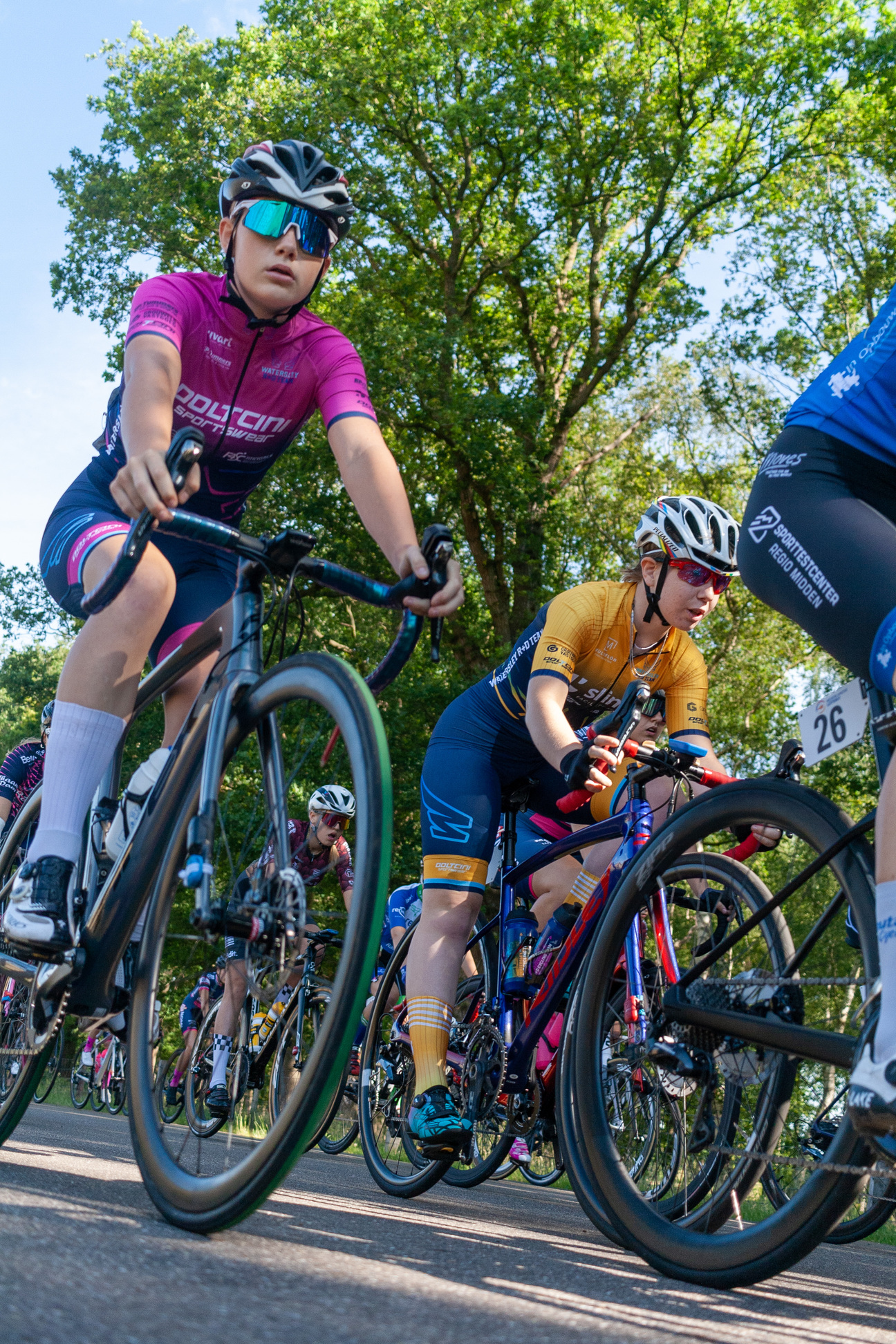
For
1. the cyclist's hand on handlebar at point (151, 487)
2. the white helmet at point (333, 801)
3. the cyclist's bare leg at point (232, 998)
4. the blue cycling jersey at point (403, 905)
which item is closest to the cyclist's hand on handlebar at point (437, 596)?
the cyclist's hand on handlebar at point (151, 487)

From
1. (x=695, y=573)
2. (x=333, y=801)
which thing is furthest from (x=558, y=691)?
(x=333, y=801)

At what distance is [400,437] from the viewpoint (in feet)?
68.7

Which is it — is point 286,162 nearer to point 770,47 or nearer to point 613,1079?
point 613,1079

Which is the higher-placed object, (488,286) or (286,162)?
(488,286)

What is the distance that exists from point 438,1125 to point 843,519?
93.0 inches

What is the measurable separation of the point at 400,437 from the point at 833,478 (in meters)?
18.9

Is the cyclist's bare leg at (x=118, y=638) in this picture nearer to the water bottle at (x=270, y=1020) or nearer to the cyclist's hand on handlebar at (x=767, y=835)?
the water bottle at (x=270, y=1020)

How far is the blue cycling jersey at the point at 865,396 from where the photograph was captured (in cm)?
241

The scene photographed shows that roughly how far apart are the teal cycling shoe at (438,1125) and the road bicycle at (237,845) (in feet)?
4.25

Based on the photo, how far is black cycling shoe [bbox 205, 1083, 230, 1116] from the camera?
108 inches

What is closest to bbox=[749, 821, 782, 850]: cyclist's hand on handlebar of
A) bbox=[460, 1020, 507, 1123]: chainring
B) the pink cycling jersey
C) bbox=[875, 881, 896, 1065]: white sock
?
bbox=[875, 881, 896, 1065]: white sock

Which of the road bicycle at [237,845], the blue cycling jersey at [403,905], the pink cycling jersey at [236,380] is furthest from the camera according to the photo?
the blue cycling jersey at [403,905]

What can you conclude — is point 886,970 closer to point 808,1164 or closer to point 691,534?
point 808,1164

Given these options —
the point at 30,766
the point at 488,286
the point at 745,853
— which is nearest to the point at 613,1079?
the point at 745,853
